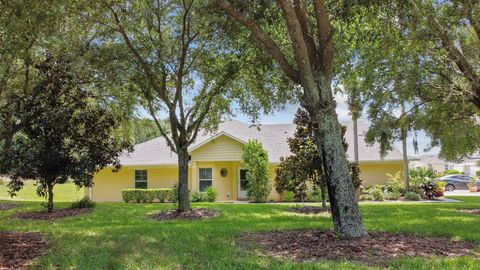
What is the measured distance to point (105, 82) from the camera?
14555 mm

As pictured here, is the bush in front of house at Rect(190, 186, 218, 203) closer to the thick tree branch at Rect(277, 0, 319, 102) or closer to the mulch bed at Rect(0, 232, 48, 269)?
the mulch bed at Rect(0, 232, 48, 269)

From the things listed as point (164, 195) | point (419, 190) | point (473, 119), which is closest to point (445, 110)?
point (473, 119)

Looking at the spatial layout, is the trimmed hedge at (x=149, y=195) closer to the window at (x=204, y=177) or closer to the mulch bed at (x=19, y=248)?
the window at (x=204, y=177)

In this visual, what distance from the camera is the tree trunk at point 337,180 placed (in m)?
7.98

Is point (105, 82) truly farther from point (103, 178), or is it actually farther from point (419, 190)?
point (419, 190)

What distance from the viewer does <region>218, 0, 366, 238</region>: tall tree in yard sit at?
8008mm

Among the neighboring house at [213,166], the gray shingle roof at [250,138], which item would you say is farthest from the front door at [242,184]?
the gray shingle roof at [250,138]

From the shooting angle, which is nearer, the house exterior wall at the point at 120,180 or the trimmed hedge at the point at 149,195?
the trimmed hedge at the point at 149,195

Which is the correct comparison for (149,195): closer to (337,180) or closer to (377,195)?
(377,195)

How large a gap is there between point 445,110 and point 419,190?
10183 mm

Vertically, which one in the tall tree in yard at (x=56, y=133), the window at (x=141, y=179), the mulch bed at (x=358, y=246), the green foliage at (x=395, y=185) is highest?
the tall tree in yard at (x=56, y=133)

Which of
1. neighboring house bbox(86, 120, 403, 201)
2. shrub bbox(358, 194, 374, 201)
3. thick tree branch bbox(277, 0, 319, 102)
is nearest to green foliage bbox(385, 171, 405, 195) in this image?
neighboring house bbox(86, 120, 403, 201)

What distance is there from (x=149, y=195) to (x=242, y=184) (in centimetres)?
586

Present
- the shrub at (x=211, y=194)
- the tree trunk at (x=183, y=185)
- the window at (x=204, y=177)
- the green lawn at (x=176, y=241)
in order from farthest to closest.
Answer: the window at (x=204, y=177), the shrub at (x=211, y=194), the tree trunk at (x=183, y=185), the green lawn at (x=176, y=241)
